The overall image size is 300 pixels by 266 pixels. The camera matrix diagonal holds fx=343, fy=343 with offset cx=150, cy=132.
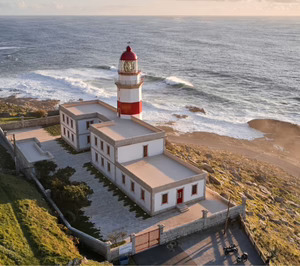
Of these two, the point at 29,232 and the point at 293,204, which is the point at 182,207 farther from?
the point at 293,204

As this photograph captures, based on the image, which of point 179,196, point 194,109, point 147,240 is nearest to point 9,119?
point 179,196

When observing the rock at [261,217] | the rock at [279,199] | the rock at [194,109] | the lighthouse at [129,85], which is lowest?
the rock at [279,199]

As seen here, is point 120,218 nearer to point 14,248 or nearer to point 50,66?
point 14,248

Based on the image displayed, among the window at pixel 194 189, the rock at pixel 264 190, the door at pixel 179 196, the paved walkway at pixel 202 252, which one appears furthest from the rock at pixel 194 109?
the paved walkway at pixel 202 252

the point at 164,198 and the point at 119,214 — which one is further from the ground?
the point at 164,198

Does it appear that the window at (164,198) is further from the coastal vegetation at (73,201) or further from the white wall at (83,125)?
the white wall at (83,125)

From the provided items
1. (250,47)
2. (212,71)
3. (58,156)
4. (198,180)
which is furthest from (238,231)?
(250,47)

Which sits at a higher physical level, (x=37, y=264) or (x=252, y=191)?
(x=37, y=264)
